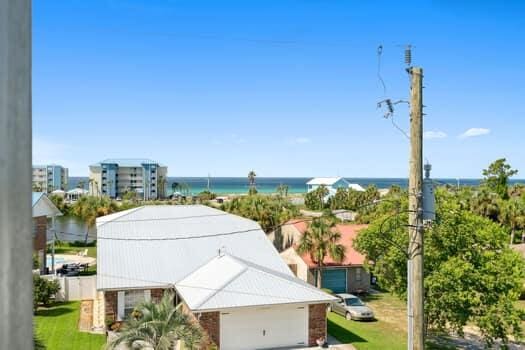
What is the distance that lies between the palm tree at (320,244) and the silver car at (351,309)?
3.99m

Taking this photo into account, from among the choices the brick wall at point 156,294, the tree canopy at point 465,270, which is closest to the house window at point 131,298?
the brick wall at point 156,294

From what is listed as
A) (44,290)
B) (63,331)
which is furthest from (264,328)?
(44,290)

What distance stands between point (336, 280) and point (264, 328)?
11.8 m

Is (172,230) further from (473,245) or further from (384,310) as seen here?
(473,245)

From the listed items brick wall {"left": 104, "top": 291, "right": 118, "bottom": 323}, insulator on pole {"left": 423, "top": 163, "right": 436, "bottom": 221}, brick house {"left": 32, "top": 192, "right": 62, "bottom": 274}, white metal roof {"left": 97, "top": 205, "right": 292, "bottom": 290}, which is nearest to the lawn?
white metal roof {"left": 97, "top": 205, "right": 292, "bottom": 290}

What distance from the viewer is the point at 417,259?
851 cm

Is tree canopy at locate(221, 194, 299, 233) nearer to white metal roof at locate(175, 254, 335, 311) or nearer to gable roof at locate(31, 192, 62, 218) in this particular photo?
gable roof at locate(31, 192, 62, 218)

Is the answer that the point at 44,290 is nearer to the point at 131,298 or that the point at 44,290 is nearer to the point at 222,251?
the point at 131,298

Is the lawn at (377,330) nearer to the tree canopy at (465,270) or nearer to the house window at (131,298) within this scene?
the tree canopy at (465,270)

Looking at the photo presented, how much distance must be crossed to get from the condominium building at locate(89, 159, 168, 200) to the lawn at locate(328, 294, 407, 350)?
382 feet

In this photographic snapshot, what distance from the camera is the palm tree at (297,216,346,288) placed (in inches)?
1130

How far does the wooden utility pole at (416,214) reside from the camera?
8.49 m

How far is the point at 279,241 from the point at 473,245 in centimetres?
2199

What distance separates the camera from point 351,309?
23.7 metres
